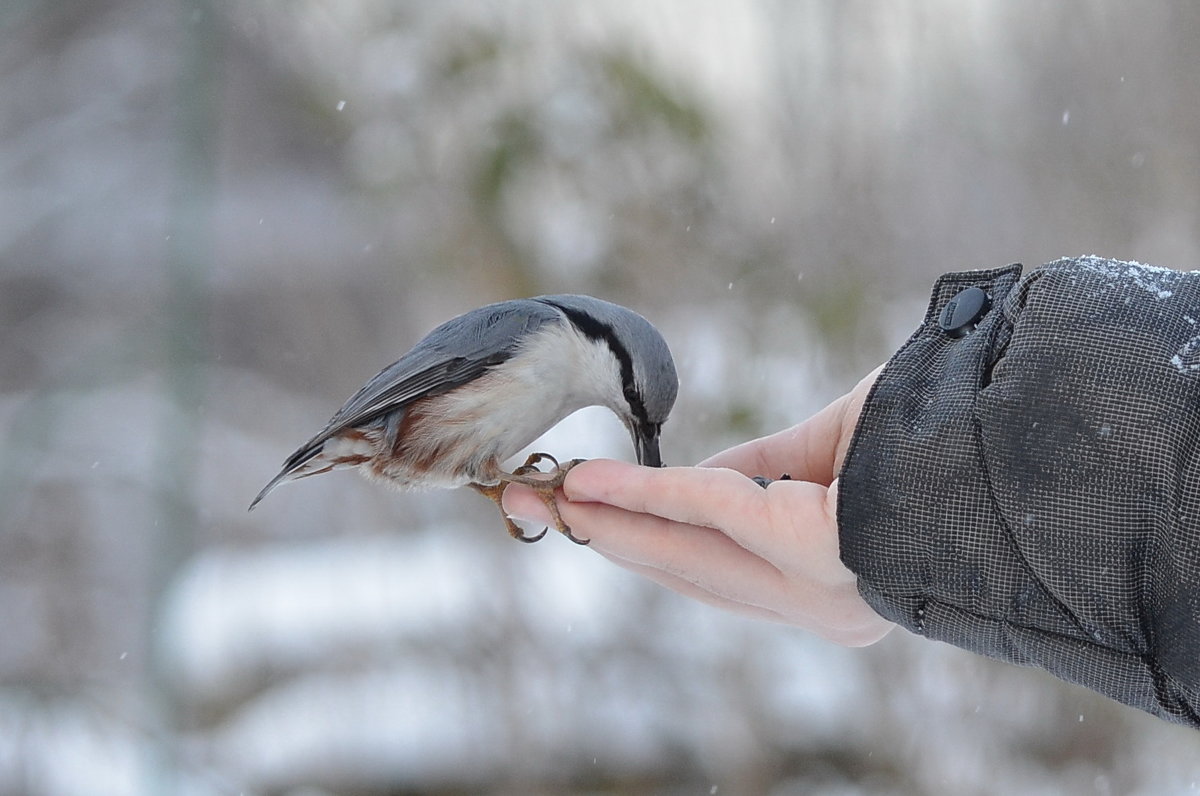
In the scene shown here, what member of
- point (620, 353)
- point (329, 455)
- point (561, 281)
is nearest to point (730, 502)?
point (620, 353)

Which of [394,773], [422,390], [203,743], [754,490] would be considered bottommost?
[394,773]

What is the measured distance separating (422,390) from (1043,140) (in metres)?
2.37

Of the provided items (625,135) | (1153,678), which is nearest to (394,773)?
(625,135)

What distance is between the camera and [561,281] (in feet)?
9.98

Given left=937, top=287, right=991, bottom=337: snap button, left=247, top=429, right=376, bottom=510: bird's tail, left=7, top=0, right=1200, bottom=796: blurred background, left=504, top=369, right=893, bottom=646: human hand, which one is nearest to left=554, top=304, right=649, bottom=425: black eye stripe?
left=504, top=369, right=893, bottom=646: human hand

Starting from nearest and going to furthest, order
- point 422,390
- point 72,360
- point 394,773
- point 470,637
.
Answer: point 422,390 < point 72,360 < point 470,637 < point 394,773

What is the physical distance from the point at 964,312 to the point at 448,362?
89 centimetres

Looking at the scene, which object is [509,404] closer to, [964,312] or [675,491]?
[675,491]

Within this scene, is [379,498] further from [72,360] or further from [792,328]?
[792,328]

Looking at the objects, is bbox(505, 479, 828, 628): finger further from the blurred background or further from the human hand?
the blurred background

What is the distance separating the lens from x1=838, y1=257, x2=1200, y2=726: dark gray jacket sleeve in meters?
1.10

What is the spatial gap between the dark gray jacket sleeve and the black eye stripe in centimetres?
60

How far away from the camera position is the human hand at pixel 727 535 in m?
1.33

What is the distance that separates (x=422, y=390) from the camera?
6.03 feet
